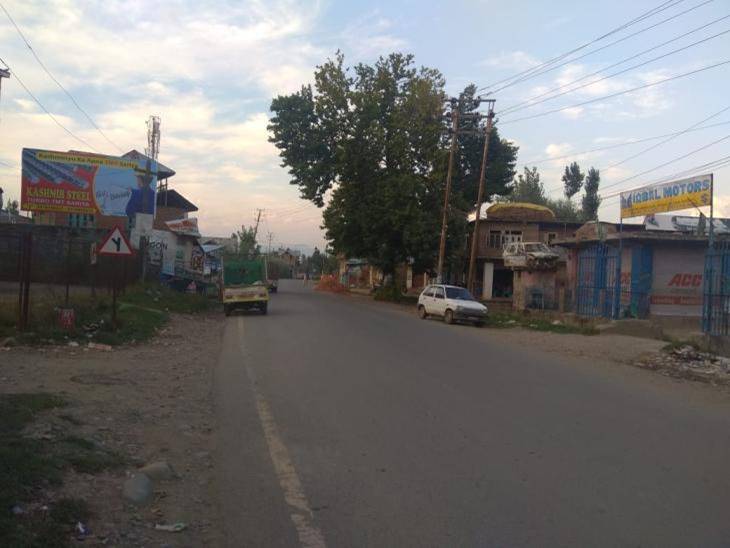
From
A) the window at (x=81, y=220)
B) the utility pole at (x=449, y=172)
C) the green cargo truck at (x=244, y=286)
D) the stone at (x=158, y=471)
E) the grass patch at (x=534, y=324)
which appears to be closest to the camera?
the stone at (x=158, y=471)

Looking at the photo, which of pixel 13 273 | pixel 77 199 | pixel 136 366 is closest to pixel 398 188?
pixel 77 199

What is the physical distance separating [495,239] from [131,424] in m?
49.3

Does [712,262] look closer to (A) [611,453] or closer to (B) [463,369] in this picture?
(B) [463,369]

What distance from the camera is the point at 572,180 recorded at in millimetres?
80000

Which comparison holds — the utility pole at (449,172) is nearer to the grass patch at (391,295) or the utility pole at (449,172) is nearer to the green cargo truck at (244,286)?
the grass patch at (391,295)

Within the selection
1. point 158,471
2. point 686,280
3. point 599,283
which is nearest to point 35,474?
point 158,471

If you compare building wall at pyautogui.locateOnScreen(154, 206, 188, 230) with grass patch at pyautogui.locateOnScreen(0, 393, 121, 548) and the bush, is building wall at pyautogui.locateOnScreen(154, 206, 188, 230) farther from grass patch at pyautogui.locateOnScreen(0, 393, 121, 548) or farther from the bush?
grass patch at pyautogui.locateOnScreen(0, 393, 121, 548)

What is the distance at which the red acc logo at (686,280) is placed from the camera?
26.9 m

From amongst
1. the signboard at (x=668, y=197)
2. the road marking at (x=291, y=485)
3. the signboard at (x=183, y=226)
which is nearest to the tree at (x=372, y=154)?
the signboard at (x=183, y=226)

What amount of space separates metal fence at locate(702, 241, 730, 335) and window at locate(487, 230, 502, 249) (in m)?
36.0

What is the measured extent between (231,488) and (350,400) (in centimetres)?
421

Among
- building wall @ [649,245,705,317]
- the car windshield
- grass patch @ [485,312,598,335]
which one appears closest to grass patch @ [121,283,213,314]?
the car windshield

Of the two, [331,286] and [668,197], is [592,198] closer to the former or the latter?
[331,286]

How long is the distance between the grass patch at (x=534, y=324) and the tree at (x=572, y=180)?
51088mm
